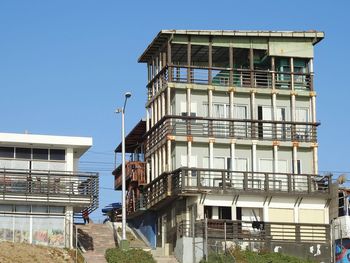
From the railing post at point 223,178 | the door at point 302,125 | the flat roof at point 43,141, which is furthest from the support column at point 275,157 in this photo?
the flat roof at point 43,141

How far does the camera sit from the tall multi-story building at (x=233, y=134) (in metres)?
63.4

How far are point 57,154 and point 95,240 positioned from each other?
21.5ft

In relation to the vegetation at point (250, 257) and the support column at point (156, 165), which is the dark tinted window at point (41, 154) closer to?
the support column at point (156, 165)

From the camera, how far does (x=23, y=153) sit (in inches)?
2436

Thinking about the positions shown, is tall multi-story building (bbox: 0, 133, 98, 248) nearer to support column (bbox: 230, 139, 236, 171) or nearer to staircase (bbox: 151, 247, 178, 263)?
staircase (bbox: 151, 247, 178, 263)

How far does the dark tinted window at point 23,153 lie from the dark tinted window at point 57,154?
1381 millimetres

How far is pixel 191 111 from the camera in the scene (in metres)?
66.6

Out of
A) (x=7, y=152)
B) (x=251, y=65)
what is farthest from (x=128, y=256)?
(x=251, y=65)

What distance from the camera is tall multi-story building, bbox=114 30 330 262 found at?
208 feet

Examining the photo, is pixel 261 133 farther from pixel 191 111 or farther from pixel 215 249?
pixel 215 249

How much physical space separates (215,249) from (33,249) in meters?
10.6

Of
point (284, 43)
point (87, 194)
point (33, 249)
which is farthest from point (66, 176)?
point (284, 43)

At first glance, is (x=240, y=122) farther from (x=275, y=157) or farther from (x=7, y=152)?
(x=7, y=152)

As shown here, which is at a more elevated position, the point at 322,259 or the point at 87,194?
the point at 87,194
